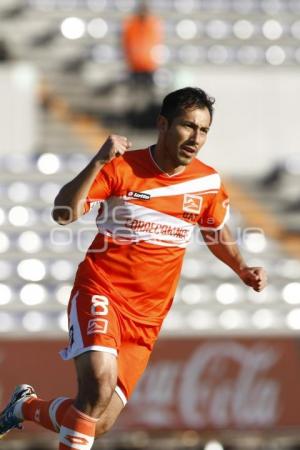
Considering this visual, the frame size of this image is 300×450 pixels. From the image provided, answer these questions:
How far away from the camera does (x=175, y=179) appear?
580 cm

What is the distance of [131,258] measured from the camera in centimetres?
572

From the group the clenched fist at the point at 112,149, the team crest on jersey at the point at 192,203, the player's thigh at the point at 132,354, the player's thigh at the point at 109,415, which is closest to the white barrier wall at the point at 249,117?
the team crest on jersey at the point at 192,203

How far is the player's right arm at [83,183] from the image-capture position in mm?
5145

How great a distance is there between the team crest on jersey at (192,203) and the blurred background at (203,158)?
162 inches

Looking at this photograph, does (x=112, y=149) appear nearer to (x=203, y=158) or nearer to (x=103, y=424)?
(x=103, y=424)

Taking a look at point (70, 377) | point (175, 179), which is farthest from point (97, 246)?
point (70, 377)

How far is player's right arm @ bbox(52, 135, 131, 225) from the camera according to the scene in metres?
5.14

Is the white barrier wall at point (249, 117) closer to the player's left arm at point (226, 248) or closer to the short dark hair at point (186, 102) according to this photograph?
the player's left arm at point (226, 248)

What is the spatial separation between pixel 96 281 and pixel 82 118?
21.9 ft

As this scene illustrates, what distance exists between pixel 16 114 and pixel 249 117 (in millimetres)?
2468

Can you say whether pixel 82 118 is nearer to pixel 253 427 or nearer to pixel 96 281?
pixel 253 427

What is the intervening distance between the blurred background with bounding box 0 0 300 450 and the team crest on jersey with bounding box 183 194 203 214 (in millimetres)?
4114

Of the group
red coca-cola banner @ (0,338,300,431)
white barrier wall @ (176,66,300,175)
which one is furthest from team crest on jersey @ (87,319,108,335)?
white barrier wall @ (176,66,300,175)

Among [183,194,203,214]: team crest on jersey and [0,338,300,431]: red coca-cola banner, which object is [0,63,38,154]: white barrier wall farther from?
[183,194,203,214]: team crest on jersey
